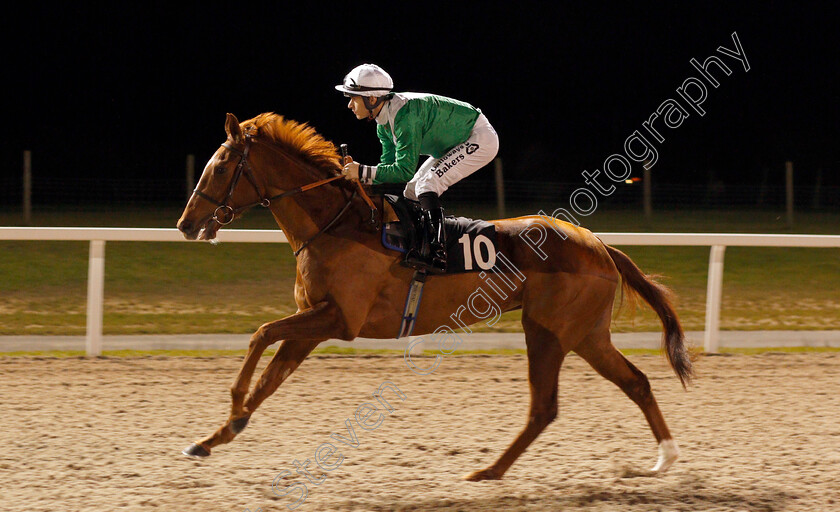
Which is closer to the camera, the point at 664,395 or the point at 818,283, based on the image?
the point at 664,395

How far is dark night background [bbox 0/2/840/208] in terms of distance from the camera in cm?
2212

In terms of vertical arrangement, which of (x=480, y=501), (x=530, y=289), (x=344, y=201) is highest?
(x=344, y=201)

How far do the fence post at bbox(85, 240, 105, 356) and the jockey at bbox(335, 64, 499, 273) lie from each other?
2976 mm

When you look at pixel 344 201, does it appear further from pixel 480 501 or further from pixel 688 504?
pixel 688 504

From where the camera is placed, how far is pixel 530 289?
4262 millimetres

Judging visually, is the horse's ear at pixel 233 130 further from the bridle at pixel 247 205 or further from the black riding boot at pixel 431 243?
the black riding boot at pixel 431 243

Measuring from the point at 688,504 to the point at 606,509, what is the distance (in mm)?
363

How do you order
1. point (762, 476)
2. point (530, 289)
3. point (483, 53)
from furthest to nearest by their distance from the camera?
1. point (483, 53)
2. point (530, 289)
3. point (762, 476)

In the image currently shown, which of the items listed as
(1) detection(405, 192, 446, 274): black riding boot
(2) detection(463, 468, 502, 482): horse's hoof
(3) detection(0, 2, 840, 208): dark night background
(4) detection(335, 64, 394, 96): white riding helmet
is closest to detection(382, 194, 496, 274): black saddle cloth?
(1) detection(405, 192, 446, 274): black riding boot

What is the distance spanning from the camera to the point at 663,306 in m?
4.55

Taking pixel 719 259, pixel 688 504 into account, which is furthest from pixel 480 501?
pixel 719 259

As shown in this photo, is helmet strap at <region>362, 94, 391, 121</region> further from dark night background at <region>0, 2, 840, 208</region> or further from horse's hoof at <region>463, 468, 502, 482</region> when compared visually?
dark night background at <region>0, 2, 840, 208</region>

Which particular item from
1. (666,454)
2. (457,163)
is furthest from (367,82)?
(666,454)

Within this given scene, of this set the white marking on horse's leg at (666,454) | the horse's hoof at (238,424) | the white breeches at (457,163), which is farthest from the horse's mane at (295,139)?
the white marking on horse's leg at (666,454)
